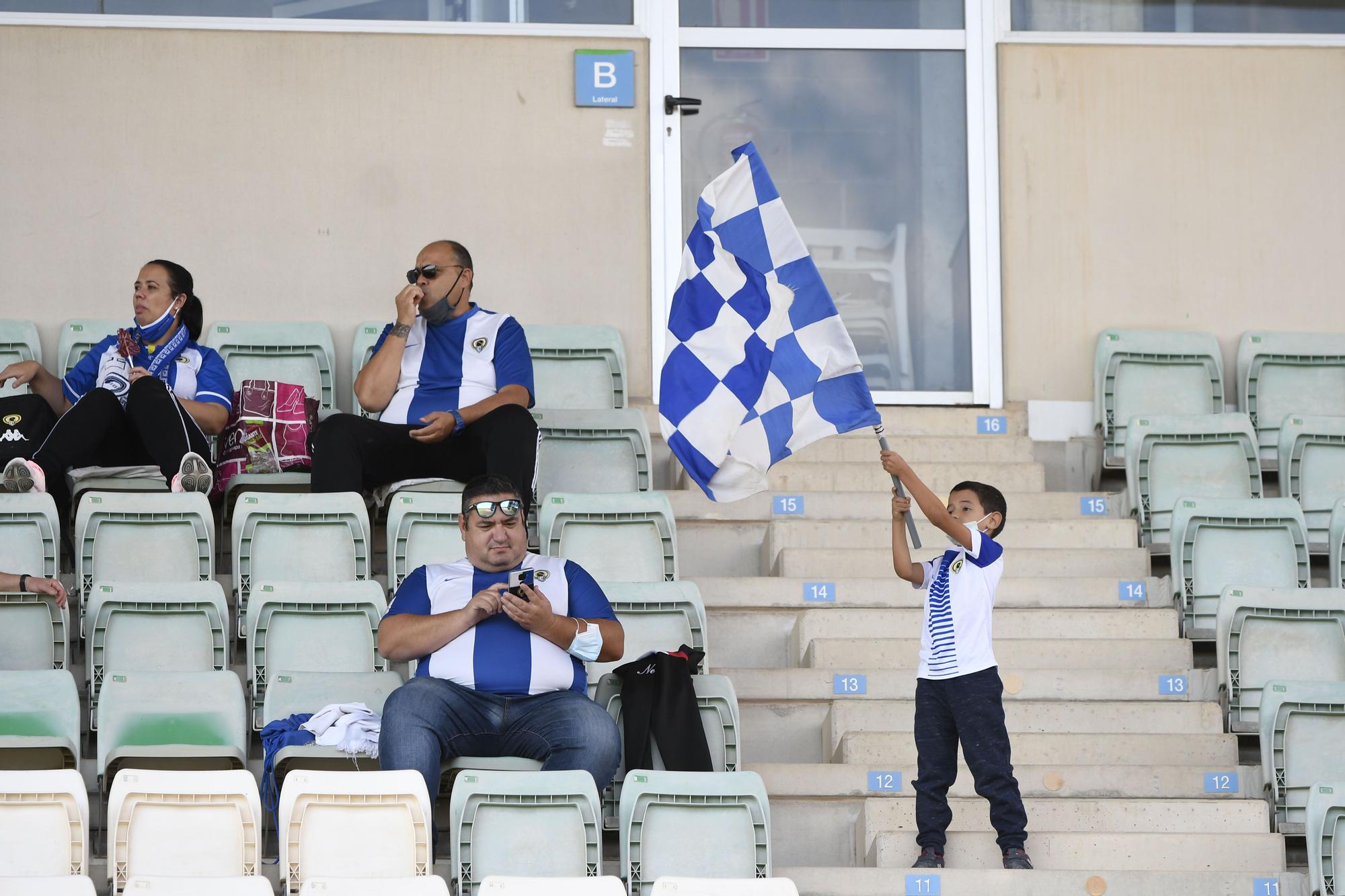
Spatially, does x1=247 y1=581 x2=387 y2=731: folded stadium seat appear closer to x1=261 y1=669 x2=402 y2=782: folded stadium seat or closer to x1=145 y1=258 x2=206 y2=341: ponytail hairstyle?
x1=261 y1=669 x2=402 y2=782: folded stadium seat

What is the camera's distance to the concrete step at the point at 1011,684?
559cm

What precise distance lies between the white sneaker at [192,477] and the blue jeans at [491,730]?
1.50 meters

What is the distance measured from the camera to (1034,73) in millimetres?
7781

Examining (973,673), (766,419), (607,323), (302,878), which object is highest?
(607,323)

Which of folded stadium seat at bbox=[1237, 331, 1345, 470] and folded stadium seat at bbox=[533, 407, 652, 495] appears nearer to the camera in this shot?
folded stadium seat at bbox=[533, 407, 652, 495]

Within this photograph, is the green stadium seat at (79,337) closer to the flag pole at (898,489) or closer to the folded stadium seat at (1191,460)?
the flag pole at (898,489)

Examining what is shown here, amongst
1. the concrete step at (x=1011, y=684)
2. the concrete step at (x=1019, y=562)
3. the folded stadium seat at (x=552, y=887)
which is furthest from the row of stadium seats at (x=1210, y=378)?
the folded stadium seat at (x=552, y=887)

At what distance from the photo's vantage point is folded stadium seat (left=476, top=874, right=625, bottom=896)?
Result: 3.53 m

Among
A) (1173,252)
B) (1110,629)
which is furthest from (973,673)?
(1173,252)

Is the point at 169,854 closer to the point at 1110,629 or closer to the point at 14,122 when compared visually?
the point at 1110,629

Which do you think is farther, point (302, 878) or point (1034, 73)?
point (1034, 73)

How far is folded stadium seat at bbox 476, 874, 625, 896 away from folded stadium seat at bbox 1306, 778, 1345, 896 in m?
1.85

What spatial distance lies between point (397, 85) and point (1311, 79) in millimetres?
3862

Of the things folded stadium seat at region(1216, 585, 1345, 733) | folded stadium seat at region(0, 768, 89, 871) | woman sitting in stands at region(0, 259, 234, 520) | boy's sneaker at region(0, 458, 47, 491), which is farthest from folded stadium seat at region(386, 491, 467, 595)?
folded stadium seat at region(1216, 585, 1345, 733)
